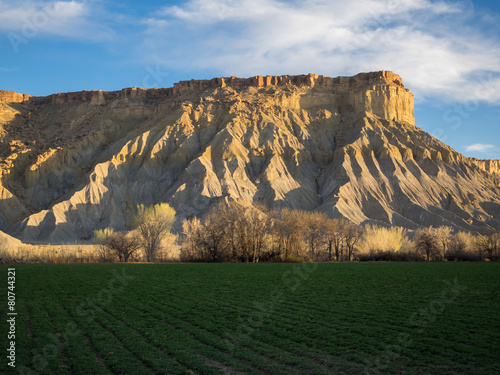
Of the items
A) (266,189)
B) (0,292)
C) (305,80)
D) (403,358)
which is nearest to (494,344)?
(403,358)

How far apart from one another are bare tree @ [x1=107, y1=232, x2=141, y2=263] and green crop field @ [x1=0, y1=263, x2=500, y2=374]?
27687 millimetres

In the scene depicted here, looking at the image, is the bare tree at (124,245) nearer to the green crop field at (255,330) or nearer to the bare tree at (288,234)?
the bare tree at (288,234)

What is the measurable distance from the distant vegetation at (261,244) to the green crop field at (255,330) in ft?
85.0

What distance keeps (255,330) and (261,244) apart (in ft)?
119

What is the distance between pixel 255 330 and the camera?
1411 centimetres

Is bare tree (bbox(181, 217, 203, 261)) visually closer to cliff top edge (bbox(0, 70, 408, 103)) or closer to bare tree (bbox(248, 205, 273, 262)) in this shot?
bare tree (bbox(248, 205, 273, 262))

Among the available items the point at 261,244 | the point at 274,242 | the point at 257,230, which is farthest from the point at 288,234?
the point at 257,230

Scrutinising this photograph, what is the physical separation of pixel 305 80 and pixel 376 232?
60772 mm

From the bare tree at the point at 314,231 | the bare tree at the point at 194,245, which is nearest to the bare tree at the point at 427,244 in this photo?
the bare tree at the point at 314,231

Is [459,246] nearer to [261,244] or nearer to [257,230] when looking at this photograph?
[261,244]

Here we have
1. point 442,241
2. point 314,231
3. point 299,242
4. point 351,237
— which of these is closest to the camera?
point 299,242

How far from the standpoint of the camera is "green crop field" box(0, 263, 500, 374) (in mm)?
10797

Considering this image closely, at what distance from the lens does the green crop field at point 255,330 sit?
10797mm

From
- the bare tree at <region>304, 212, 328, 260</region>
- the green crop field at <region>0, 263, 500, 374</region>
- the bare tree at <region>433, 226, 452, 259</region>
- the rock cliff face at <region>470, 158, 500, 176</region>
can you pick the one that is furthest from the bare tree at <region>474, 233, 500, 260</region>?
the rock cliff face at <region>470, 158, 500, 176</region>
